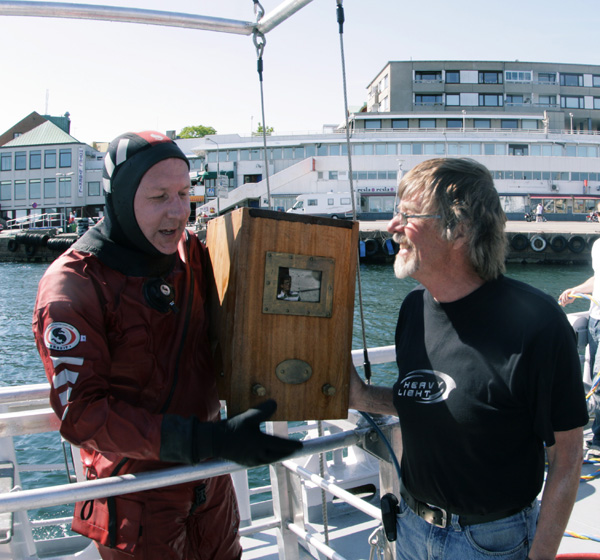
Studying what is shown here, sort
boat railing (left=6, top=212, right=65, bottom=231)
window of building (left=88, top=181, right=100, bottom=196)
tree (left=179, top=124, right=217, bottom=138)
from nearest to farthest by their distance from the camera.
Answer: boat railing (left=6, top=212, right=65, bottom=231) < window of building (left=88, top=181, right=100, bottom=196) < tree (left=179, top=124, right=217, bottom=138)

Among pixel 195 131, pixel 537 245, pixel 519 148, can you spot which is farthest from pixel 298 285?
pixel 195 131

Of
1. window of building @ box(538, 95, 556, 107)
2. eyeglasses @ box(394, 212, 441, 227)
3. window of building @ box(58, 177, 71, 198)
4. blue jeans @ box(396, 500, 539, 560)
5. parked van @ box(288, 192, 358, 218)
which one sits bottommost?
blue jeans @ box(396, 500, 539, 560)

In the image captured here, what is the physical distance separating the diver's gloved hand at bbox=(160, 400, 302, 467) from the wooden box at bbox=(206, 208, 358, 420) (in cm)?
18

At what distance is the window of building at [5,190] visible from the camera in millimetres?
60312

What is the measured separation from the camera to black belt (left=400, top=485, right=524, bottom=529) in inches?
64.6

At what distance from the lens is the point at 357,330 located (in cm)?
1548

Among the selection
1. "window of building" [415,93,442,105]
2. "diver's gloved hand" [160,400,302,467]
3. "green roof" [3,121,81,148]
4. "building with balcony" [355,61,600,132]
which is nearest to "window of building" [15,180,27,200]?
"green roof" [3,121,81,148]

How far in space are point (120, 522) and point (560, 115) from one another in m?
75.4

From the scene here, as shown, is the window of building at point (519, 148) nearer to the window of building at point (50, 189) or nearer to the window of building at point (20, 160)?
the window of building at point (50, 189)

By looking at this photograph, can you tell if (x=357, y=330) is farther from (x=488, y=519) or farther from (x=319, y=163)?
(x=319, y=163)

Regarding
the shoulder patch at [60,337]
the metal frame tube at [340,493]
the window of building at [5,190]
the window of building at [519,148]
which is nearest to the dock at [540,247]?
the window of building at [519,148]

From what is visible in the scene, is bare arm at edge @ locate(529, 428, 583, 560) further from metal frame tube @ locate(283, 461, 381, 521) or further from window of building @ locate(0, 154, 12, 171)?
window of building @ locate(0, 154, 12, 171)

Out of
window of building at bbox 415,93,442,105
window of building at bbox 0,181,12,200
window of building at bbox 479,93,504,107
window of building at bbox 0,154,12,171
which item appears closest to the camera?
Result: window of building at bbox 0,181,12,200

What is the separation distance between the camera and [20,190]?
60.1 metres
